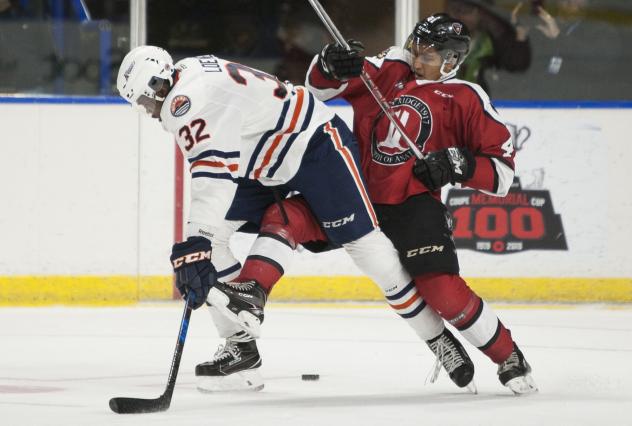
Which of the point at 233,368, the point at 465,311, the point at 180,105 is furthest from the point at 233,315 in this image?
the point at 465,311

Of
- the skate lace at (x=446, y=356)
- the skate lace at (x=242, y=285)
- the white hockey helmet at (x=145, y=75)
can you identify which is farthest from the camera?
the skate lace at (x=446, y=356)

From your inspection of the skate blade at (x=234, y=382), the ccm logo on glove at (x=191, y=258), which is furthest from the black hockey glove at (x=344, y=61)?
the skate blade at (x=234, y=382)

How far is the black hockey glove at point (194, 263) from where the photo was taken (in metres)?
3.42

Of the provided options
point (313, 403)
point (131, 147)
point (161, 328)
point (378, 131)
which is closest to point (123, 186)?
point (131, 147)

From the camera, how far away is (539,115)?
6598 mm

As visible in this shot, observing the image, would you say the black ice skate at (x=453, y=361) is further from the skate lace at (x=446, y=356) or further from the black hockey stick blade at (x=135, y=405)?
the black hockey stick blade at (x=135, y=405)

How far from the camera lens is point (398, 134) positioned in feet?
13.3

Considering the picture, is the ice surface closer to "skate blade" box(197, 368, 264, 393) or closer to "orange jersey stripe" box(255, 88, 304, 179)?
"skate blade" box(197, 368, 264, 393)

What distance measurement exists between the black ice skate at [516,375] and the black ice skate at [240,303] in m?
0.74

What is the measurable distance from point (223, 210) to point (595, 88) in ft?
12.0

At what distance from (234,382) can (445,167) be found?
2.92 ft

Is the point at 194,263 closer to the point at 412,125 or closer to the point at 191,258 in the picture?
the point at 191,258

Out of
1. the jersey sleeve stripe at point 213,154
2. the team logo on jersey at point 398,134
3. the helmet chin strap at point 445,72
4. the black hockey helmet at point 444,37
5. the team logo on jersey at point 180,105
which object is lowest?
the team logo on jersey at point 398,134

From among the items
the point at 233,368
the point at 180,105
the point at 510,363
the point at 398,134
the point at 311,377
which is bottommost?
the point at 311,377
